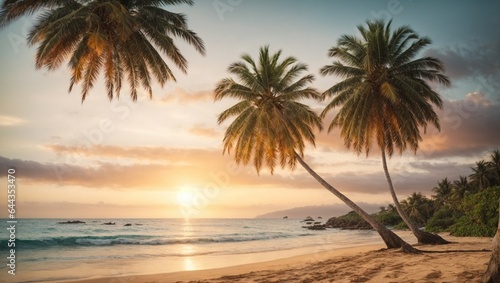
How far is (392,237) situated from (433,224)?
3047cm

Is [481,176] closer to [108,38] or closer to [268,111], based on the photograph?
[268,111]

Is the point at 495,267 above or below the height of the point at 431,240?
above

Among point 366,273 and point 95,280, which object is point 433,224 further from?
point 95,280

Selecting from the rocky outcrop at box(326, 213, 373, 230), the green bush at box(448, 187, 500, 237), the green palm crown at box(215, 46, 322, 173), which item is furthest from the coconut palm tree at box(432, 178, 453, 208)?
the green palm crown at box(215, 46, 322, 173)

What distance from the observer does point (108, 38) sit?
12.7 m

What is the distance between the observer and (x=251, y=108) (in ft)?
62.6

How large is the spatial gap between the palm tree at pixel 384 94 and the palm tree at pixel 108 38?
394 inches

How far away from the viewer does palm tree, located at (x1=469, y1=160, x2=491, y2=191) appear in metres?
44.9

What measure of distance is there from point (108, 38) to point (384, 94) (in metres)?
14.1

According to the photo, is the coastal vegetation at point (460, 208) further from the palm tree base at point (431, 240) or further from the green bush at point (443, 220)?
the palm tree base at point (431, 240)

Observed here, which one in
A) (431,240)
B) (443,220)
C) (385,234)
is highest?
(385,234)

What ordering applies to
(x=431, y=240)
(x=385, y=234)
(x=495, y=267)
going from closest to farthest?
(x=495, y=267) < (x=385, y=234) < (x=431, y=240)

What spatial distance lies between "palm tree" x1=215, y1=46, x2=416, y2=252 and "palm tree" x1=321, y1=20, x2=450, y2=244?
7.66ft

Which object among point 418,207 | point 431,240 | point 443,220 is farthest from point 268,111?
point 418,207
